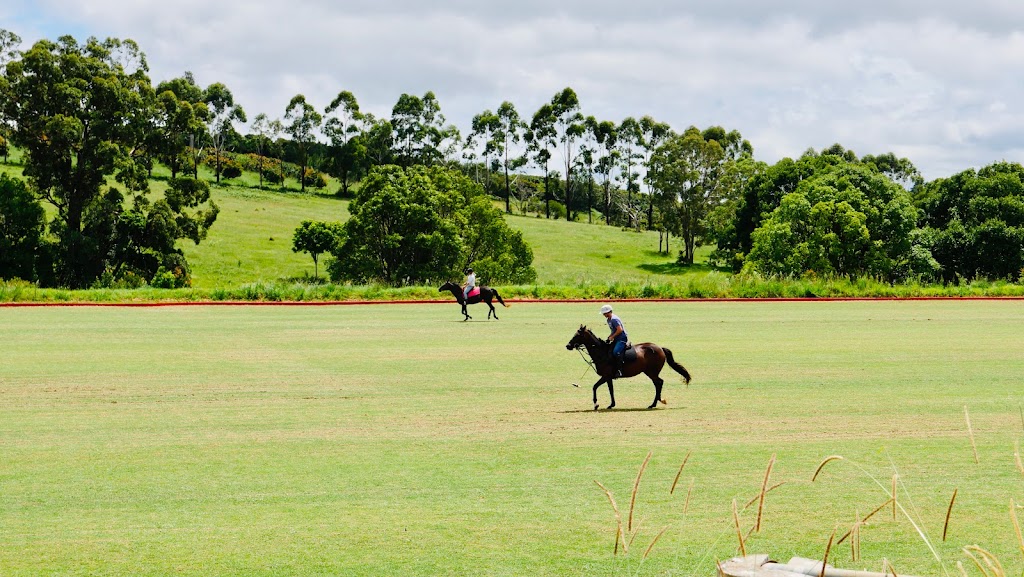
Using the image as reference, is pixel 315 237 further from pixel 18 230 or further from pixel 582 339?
pixel 582 339

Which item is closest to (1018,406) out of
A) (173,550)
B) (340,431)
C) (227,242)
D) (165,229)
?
(340,431)

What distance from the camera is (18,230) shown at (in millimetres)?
58812

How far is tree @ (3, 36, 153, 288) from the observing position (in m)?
53.6

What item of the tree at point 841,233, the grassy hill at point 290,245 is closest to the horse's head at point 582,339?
the tree at point 841,233

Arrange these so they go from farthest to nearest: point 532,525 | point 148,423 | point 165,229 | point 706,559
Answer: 1. point 165,229
2. point 148,423
3. point 532,525
4. point 706,559

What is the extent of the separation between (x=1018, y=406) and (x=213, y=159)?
120 m

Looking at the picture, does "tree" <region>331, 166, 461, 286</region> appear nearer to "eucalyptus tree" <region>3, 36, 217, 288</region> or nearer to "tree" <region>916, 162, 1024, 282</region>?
"eucalyptus tree" <region>3, 36, 217, 288</region>

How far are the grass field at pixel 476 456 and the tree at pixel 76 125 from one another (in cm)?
3599

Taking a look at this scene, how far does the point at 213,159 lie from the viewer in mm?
122875

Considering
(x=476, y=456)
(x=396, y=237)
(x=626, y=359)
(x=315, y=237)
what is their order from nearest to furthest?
(x=476, y=456), (x=626, y=359), (x=396, y=237), (x=315, y=237)

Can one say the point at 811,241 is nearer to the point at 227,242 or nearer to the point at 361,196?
the point at 361,196

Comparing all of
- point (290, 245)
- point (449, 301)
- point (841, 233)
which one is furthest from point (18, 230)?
point (841, 233)

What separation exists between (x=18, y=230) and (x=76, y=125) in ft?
33.9

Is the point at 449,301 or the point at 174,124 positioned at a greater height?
the point at 174,124
